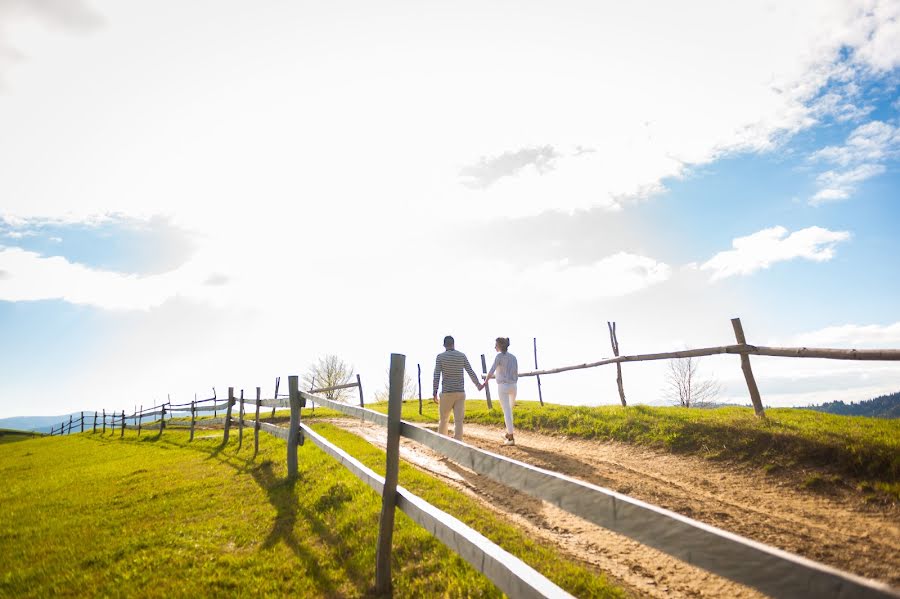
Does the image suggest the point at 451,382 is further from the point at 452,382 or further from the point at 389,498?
the point at 389,498

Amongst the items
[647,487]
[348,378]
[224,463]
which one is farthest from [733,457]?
[348,378]

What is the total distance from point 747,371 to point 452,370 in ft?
21.1

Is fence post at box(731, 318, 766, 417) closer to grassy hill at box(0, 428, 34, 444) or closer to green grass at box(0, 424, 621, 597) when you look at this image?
green grass at box(0, 424, 621, 597)

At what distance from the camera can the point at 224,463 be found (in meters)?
11.4

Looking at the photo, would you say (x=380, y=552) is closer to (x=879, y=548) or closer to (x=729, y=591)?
(x=729, y=591)

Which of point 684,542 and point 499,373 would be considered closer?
point 684,542

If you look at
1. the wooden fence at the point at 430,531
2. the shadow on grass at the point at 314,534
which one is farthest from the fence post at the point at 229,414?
the wooden fence at the point at 430,531

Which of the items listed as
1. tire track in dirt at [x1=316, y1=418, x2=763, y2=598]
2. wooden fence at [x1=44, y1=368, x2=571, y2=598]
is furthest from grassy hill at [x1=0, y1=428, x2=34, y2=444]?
wooden fence at [x1=44, y1=368, x2=571, y2=598]

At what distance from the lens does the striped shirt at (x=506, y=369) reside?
9586 millimetres

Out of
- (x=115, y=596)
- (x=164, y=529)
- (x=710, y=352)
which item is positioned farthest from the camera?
(x=710, y=352)

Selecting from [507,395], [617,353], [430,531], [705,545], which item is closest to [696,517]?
[430,531]

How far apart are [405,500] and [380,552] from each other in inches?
23.7

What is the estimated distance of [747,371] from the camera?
932cm

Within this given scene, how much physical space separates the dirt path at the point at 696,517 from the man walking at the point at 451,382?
97 centimetres
